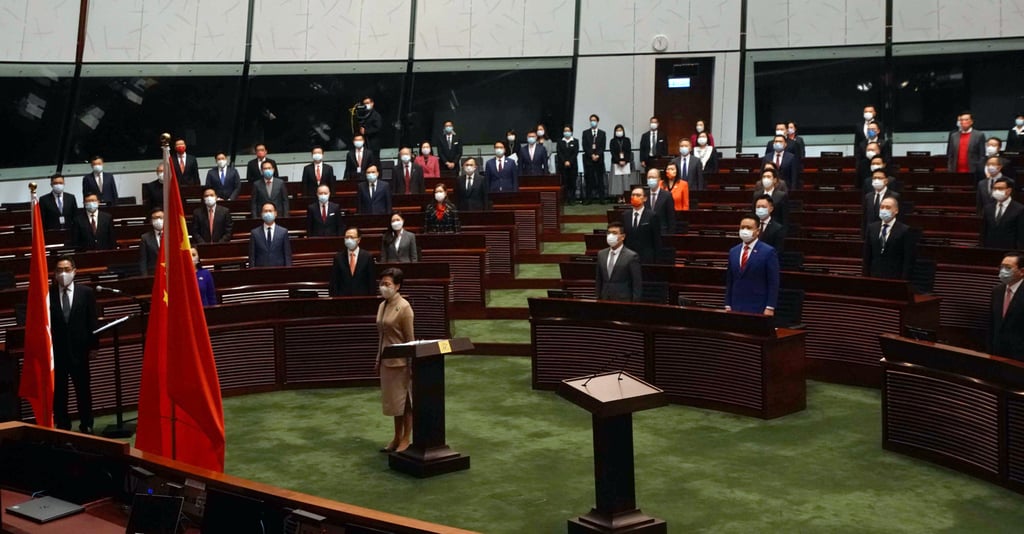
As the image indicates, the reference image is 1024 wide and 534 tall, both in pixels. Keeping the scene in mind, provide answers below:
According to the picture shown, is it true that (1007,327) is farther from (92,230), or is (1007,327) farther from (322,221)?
(92,230)

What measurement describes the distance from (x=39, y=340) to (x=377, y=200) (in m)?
6.70

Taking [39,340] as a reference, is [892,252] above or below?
above

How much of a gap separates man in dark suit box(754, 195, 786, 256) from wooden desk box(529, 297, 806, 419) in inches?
69.2

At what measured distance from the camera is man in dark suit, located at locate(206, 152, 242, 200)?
53.6 ft

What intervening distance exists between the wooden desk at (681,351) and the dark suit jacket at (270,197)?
17.4 feet

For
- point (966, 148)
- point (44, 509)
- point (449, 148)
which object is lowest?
point (44, 509)

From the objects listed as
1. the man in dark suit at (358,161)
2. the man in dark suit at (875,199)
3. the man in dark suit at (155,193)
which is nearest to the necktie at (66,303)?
the man in dark suit at (155,193)

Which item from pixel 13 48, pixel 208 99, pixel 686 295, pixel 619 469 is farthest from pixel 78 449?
pixel 208 99

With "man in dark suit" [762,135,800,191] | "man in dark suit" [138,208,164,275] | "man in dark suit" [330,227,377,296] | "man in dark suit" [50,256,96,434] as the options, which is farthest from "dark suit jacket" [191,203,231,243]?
"man in dark suit" [762,135,800,191]

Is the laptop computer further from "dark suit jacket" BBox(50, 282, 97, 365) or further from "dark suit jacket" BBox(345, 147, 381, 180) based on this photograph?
"dark suit jacket" BBox(345, 147, 381, 180)

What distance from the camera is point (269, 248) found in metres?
12.2

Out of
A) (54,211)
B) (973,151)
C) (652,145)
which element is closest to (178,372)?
(54,211)

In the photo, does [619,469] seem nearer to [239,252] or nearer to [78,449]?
[78,449]

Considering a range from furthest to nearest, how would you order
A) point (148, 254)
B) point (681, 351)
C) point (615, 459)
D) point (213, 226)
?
point (213, 226)
point (148, 254)
point (681, 351)
point (615, 459)
